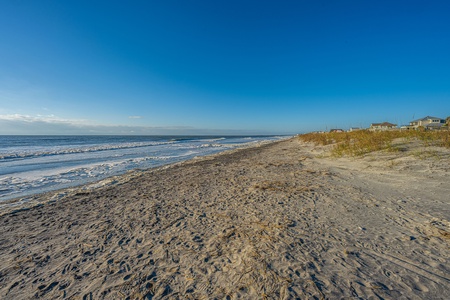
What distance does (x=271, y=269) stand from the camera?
3.03m

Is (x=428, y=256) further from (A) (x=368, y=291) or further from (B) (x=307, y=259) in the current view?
(B) (x=307, y=259)

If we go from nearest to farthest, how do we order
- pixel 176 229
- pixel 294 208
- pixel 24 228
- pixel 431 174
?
pixel 176 229 → pixel 24 228 → pixel 294 208 → pixel 431 174

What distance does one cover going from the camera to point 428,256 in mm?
3135

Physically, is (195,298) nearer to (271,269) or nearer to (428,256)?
(271,269)

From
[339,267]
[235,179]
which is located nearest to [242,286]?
[339,267]

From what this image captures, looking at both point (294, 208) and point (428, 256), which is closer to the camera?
point (428, 256)

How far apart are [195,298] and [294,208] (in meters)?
3.56

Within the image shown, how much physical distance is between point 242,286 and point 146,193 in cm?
572

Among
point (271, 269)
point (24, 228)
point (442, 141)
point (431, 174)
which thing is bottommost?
point (24, 228)

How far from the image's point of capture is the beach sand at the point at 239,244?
2740 millimetres

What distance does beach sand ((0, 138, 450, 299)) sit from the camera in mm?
2740

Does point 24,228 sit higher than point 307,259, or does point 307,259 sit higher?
point 307,259

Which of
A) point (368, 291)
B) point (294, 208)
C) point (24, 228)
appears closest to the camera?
point (368, 291)

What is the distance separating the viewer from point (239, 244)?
3734 millimetres
